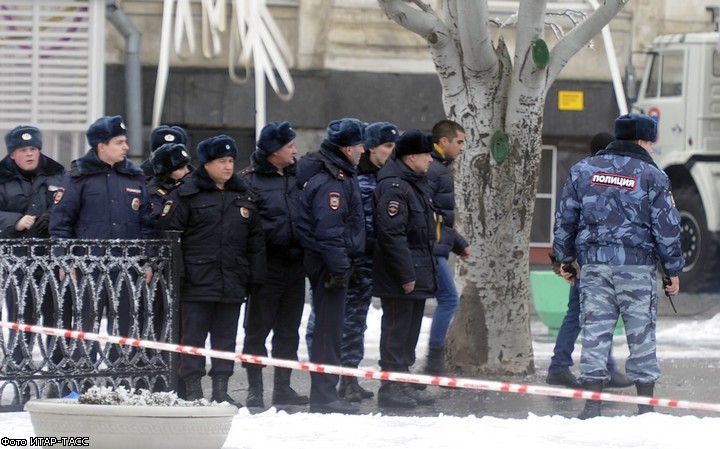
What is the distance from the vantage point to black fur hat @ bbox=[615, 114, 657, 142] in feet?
29.2

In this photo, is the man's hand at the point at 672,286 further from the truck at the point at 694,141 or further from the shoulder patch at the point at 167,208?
the truck at the point at 694,141

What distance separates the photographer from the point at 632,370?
8883 mm

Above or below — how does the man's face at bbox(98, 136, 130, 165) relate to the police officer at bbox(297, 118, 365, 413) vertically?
above

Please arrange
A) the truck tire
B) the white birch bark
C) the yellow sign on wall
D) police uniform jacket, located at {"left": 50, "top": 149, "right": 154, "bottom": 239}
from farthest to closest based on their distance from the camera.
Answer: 1. the yellow sign on wall
2. the truck tire
3. the white birch bark
4. police uniform jacket, located at {"left": 50, "top": 149, "right": 154, "bottom": 239}

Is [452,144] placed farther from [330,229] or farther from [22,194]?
[22,194]

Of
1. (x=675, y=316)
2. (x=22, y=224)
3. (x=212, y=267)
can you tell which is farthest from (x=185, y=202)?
(x=675, y=316)

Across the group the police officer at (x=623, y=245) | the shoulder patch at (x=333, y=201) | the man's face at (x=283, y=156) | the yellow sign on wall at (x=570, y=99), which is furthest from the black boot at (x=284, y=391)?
the yellow sign on wall at (x=570, y=99)

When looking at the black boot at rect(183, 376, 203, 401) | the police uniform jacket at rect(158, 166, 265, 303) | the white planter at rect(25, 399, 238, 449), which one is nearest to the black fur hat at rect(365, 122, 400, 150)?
the police uniform jacket at rect(158, 166, 265, 303)

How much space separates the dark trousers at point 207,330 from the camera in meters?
9.27

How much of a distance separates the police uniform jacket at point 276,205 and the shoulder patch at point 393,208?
59cm

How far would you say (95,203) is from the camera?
938 centimetres

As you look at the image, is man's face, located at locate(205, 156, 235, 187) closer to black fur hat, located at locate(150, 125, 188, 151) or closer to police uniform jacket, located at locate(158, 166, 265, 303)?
police uniform jacket, located at locate(158, 166, 265, 303)

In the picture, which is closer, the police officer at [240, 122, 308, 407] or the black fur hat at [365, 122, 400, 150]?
the police officer at [240, 122, 308, 407]

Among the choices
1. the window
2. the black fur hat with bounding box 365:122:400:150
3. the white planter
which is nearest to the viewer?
the white planter
